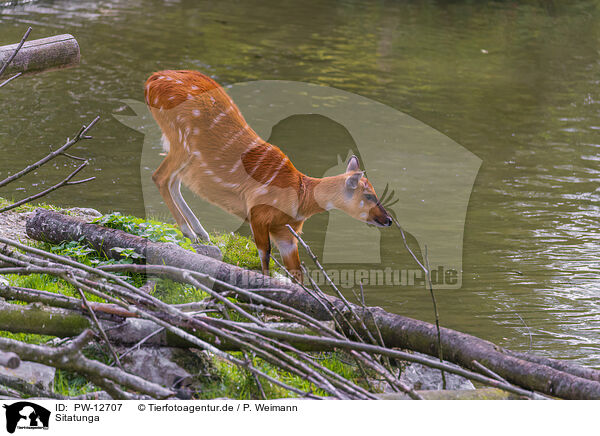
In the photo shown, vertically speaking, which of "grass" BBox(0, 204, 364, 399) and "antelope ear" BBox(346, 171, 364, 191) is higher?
"antelope ear" BBox(346, 171, 364, 191)

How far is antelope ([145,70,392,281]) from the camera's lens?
Answer: 5.50 meters

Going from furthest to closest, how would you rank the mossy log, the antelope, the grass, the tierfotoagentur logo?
the tierfotoagentur logo → the antelope → the grass → the mossy log

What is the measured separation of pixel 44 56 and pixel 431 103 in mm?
7999

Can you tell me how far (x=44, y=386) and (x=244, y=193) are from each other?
2.44 meters

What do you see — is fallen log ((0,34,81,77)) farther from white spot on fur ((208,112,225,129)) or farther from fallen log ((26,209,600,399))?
white spot on fur ((208,112,225,129))

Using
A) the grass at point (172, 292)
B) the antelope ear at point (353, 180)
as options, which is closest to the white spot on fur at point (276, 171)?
the antelope ear at point (353, 180)

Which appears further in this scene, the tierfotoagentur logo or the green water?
the tierfotoagentur logo

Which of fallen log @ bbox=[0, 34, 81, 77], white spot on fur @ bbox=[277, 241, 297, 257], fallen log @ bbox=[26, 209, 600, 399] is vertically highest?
fallen log @ bbox=[0, 34, 81, 77]

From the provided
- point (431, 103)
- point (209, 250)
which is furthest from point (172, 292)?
point (431, 103)

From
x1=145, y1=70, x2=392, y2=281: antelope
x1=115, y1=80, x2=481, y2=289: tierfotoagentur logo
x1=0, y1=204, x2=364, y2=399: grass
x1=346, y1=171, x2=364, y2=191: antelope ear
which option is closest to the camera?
x1=0, y1=204, x2=364, y2=399: grass

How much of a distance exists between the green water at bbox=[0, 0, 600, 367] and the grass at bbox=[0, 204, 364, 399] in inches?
49.2

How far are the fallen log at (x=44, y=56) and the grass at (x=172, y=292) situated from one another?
130cm
